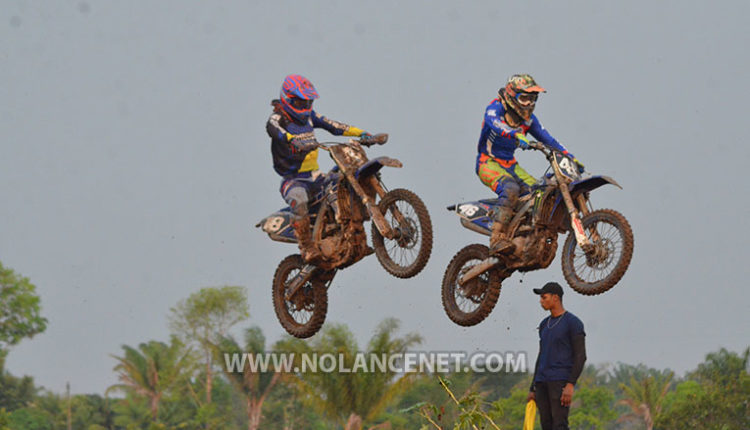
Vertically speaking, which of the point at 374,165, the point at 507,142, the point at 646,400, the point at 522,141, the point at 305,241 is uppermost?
the point at 646,400

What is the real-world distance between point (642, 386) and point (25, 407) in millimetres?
38359

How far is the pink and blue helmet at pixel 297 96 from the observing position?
64.2 feet

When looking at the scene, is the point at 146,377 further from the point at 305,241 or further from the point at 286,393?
the point at 305,241

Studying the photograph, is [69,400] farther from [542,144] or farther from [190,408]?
[542,144]

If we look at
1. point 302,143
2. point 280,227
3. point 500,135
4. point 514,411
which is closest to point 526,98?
point 500,135

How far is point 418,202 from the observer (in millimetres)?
17578

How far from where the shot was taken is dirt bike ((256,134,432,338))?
1780cm

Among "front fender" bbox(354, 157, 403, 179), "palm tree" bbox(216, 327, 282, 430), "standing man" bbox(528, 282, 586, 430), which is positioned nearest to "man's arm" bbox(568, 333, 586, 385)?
"standing man" bbox(528, 282, 586, 430)

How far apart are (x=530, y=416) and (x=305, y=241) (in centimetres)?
616

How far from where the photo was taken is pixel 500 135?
1830cm

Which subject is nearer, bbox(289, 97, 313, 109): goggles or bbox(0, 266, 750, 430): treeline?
bbox(289, 97, 313, 109): goggles

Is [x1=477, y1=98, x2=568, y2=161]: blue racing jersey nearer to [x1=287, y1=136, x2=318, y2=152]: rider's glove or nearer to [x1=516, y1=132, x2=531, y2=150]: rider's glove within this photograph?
[x1=516, y1=132, x2=531, y2=150]: rider's glove

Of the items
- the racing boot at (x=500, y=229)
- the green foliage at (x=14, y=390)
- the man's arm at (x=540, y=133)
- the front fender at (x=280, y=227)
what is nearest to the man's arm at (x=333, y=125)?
the front fender at (x=280, y=227)

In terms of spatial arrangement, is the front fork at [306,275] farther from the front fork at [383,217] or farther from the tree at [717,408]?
the tree at [717,408]
